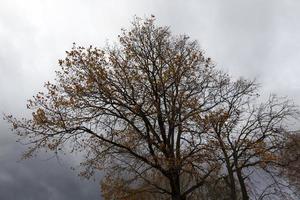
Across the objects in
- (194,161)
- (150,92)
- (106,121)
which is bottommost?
(194,161)

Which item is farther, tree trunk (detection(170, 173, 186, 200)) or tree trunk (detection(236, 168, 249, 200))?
tree trunk (detection(236, 168, 249, 200))

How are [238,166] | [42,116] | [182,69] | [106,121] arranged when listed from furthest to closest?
[238,166], [182,69], [106,121], [42,116]

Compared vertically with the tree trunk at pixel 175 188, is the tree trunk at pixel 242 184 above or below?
above

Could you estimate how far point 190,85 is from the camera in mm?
25078

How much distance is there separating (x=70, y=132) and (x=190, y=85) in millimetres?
7286

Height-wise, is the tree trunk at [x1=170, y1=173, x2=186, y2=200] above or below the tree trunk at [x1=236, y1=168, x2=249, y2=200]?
below

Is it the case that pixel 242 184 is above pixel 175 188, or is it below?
above

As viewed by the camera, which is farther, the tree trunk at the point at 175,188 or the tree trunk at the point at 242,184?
the tree trunk at the point at 242,184

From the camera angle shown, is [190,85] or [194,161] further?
[190,85]

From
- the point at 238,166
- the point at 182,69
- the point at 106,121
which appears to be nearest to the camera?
the point at 106,121

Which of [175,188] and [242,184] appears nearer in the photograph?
[175,188]

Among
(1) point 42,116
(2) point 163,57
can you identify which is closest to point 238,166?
(2) point 163,57

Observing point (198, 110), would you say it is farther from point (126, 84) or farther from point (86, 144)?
point (86, 144)

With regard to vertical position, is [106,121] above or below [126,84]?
below
